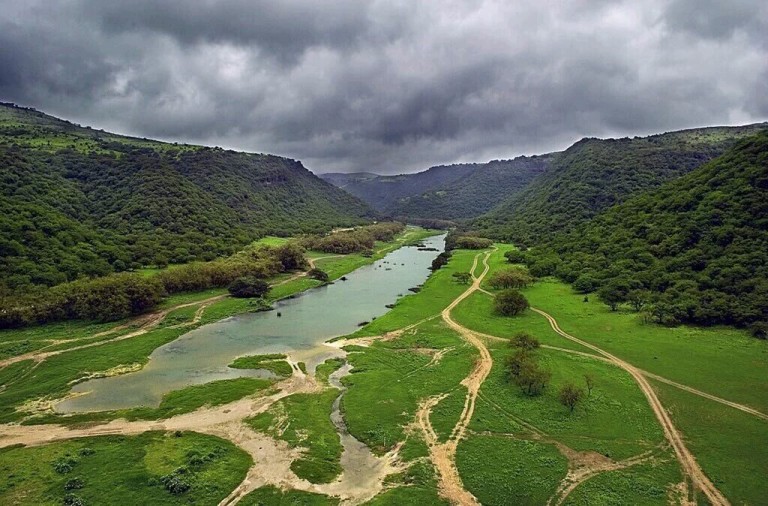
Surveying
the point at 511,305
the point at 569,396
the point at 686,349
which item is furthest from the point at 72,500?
the point at 686,349

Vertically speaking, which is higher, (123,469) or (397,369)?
(123,469)

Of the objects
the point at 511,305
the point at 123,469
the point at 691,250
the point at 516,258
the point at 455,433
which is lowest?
the point at 455,433

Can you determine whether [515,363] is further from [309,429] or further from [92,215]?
[92,215]

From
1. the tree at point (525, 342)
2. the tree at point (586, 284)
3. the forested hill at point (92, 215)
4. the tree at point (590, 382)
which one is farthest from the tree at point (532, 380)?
the forested hill at point (92, 215)

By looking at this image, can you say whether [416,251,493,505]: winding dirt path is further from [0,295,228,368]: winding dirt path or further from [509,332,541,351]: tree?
[0,295,228,368]: winding dirt path

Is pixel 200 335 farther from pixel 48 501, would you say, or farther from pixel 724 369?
pixel 724 369

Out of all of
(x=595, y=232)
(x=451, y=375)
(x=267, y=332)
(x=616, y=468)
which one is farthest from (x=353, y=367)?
(x=595, y=232)
